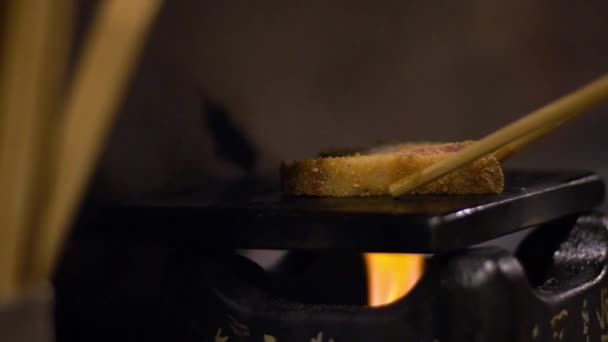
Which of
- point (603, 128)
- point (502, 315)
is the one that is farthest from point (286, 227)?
point (603, 128)

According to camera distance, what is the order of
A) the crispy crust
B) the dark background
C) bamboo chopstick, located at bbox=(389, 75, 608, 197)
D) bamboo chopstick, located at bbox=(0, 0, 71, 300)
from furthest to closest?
1. the dark background
2. the crispy crust
3. bamboo chopstick, located at bbox=(389, 75, 608, 197)
4. bamboo chopstick, located at bbox=(0, 0, 71, 300)

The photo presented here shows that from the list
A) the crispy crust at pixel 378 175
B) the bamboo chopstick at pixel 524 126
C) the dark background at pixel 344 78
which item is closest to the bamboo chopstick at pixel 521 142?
the crispy crust at pixel 378 175

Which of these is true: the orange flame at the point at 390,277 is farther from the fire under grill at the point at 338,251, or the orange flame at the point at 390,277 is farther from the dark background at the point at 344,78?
the dark background at the point at 344,78

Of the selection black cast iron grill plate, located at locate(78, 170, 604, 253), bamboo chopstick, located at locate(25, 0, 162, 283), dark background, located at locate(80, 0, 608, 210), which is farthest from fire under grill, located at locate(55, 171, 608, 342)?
bamboo chopstick, located at locate(25, 0, 162, 283)

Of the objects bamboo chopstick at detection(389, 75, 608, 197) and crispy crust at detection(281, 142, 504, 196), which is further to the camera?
crispy crust at detection(281, 142, 504, 196)

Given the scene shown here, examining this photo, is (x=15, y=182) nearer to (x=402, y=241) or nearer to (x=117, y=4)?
(x=117, y=4)

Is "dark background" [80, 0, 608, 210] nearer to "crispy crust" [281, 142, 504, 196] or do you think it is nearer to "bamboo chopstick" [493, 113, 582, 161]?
"crispy crust" [281, 142, 504, 196]
